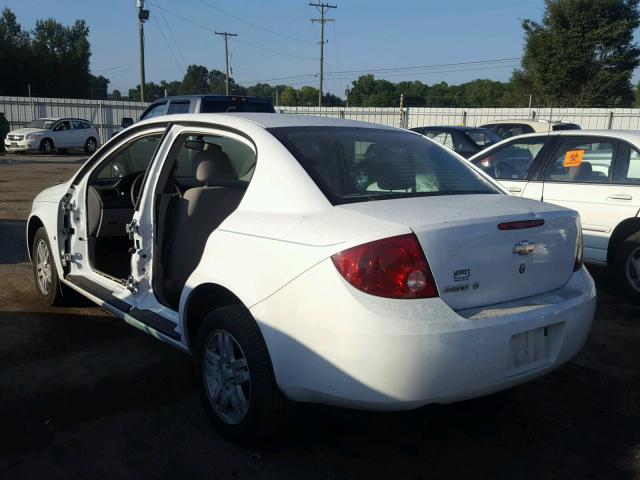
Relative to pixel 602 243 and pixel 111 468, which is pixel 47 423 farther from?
pixel 602 243

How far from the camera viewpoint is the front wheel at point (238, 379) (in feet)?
8.85

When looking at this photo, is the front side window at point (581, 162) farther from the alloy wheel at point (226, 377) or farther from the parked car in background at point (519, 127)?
the parked car in background at point (519, 127)

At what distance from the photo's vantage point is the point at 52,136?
25.1 meters

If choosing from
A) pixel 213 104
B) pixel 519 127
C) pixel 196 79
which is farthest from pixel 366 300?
pixel 196 79

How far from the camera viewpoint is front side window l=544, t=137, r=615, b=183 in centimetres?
580

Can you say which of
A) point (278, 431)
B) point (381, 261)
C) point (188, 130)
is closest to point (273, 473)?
point (278, 431)

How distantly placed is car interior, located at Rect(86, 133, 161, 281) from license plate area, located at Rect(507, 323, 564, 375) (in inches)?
110

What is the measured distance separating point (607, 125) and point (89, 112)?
83.7 feet

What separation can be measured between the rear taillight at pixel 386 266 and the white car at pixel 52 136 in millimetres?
25146

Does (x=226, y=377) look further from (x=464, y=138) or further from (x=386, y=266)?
(x=464, y=138)

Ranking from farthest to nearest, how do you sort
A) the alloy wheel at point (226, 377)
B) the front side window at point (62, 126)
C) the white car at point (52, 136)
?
the front side window at point (62, 126) → the white car at point (52, 136) → the alloy wheel at point (226, 377)

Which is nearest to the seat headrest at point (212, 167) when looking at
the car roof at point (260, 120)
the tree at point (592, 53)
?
the car roof at point (260, 120)

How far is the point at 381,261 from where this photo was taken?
95.0 inches

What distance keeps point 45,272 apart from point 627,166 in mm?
5277
